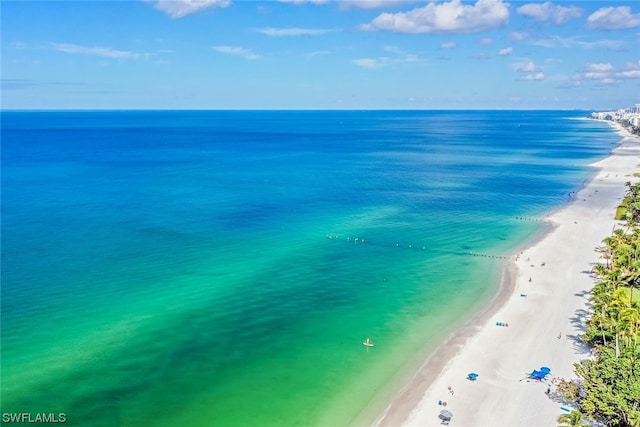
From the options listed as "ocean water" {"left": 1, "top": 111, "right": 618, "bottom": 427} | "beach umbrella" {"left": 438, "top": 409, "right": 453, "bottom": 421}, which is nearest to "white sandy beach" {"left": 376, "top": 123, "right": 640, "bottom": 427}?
"beach umbrella" {"left": 438, "top": 409, "right": 453, "bottom": 421}

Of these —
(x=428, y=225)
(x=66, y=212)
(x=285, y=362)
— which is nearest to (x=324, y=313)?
(x=285, y=362)

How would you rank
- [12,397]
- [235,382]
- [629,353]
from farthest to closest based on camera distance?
[235,382] → [12,397] → [629,353]

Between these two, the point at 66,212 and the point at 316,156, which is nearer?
the point at 66,212

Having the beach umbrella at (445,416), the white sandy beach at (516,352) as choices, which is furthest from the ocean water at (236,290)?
the beach umbrella at (445,416)

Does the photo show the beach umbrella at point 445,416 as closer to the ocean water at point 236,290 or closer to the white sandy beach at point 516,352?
the white sandy beach at point 516,352

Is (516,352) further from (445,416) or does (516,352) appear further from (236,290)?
(236,290)

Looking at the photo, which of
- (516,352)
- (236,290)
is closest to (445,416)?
(516,352)

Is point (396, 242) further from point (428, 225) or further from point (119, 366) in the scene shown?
point (119, 366)
